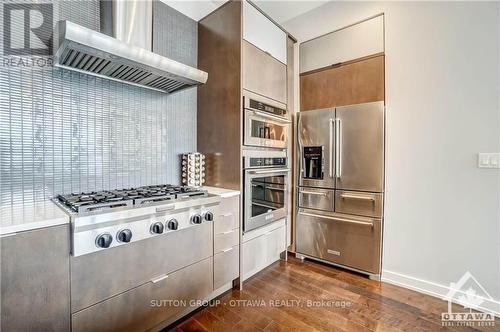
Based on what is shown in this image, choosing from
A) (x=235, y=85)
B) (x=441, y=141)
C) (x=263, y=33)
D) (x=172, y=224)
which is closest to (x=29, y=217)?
(x=172, y=224)

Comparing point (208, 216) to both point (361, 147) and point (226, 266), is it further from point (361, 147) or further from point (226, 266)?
point (361, 147)

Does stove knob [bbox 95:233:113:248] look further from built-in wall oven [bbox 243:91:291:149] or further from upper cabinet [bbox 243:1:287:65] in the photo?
upper cabinet [bbox 243:1:287:65]

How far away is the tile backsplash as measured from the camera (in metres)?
1.42

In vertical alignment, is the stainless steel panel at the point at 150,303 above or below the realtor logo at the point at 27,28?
below

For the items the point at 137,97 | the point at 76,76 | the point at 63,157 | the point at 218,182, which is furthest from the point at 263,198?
the point at 76,76

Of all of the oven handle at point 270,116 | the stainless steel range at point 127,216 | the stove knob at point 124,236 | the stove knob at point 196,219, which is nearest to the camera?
the stainless steel range at point 127,216

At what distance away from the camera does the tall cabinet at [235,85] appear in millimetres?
2104

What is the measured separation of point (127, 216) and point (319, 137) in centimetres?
206

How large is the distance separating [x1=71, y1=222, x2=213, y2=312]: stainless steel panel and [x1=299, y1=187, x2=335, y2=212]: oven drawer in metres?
1.37

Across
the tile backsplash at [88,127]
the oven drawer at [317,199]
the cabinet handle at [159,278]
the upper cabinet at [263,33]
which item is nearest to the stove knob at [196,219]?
the cabinet handle at [159,278]

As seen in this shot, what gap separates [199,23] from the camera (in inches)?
97.0

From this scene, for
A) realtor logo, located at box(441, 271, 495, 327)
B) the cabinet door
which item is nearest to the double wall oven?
the cabinet door

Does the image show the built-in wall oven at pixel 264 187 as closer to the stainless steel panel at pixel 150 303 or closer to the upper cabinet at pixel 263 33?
the stainless steel panel at pixel 150 303

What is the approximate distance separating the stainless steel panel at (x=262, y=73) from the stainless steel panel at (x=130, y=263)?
141 centimetres
